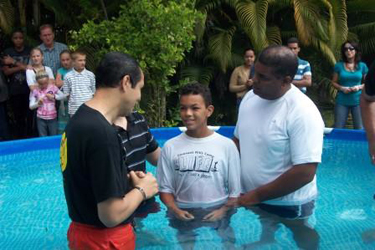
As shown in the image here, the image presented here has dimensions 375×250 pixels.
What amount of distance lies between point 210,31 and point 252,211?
7543mm

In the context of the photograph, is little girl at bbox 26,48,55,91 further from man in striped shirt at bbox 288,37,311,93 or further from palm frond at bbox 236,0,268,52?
palm frond at bbox 236,0,268,52

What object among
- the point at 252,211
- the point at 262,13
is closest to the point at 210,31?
the point at 262,13

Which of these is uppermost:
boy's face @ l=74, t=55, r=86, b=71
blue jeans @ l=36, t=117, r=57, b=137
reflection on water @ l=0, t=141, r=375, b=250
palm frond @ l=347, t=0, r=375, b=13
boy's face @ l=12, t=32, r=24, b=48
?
palm frond @ l=347, t=0, r=375, b=13

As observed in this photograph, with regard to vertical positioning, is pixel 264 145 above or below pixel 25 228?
above

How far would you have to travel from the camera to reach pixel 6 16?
353 inches

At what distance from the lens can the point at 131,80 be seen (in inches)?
92.9

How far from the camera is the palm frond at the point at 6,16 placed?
8898 mm

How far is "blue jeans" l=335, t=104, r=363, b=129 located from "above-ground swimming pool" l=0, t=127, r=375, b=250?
55 cm

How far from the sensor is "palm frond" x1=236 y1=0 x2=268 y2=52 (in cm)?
965

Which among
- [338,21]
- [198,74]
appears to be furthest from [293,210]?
[338,21]

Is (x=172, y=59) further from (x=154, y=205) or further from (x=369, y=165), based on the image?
(x=154, y=205)

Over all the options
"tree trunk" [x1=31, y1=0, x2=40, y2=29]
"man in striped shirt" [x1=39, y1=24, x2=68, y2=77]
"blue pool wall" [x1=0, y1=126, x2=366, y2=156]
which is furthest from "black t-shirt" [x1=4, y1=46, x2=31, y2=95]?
"tree trunk" [x1=31, y1=0, x2=40, y2=29]

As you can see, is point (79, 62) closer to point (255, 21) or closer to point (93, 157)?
point (255, 21)

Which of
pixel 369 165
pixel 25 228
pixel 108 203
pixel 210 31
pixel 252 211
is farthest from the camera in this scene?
pixel 210 31
